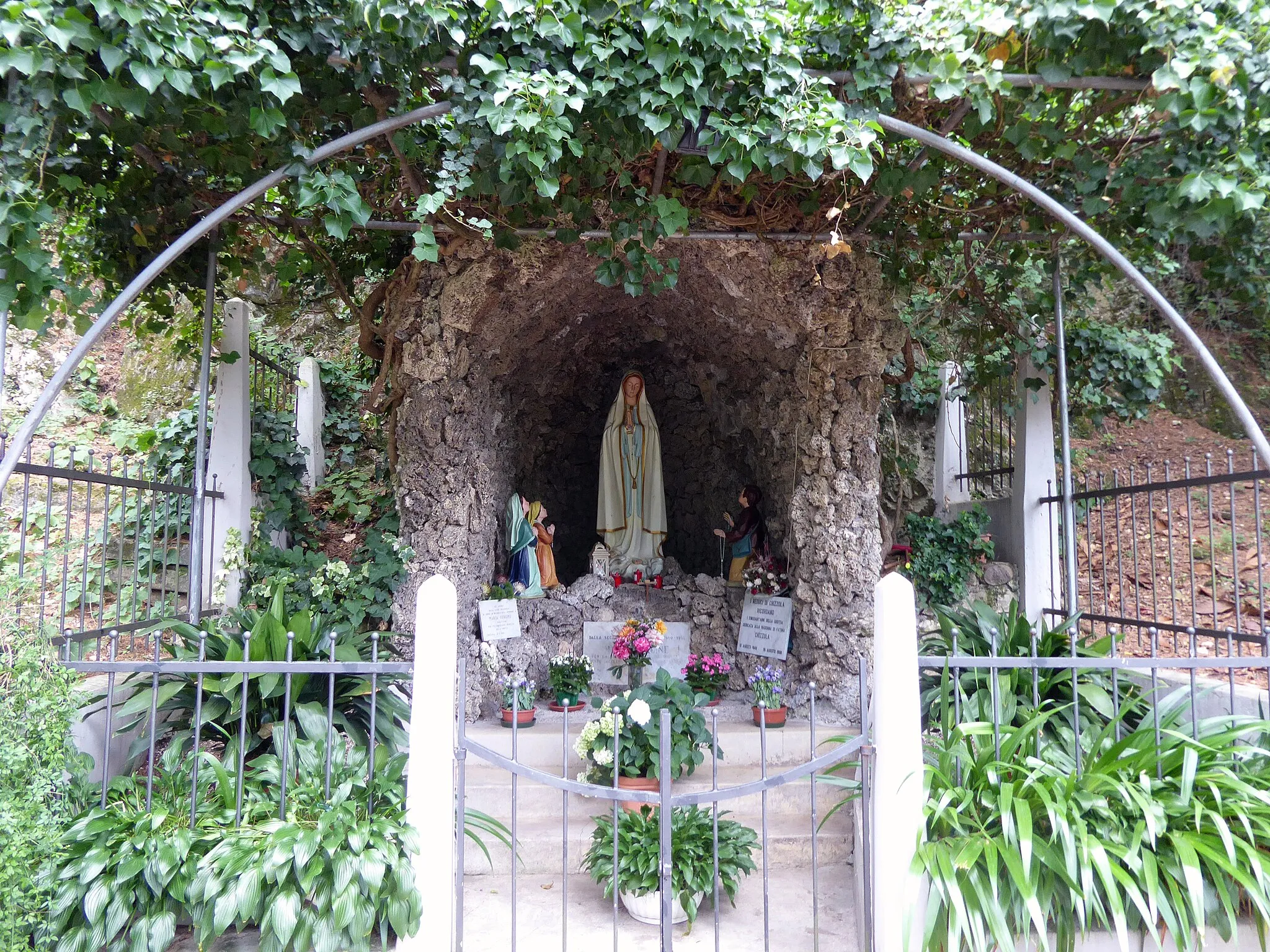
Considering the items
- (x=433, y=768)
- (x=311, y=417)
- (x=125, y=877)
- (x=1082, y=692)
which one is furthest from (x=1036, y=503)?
(x=311, y=417)

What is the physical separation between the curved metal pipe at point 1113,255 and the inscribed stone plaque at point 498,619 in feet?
12.7

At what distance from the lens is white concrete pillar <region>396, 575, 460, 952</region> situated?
297 cm

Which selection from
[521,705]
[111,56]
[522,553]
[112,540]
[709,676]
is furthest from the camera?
[522,553]

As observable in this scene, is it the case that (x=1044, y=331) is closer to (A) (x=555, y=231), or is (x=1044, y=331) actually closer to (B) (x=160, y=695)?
(A) (x=555, y=231)

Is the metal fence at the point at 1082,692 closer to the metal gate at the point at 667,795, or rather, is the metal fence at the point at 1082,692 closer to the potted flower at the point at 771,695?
the metal gate at the point at 667,795

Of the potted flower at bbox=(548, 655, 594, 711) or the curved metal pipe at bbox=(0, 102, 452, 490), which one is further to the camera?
the potted flower at bbox=(548, 655, 594, 711)

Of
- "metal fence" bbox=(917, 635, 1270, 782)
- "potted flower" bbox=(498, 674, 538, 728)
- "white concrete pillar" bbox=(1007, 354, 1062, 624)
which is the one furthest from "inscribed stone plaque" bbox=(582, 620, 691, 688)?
"white concrete pillar" bbox=(1007, 354, 1062, 624)

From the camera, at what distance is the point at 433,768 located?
301 centimetres

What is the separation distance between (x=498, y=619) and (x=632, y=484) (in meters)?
1.94

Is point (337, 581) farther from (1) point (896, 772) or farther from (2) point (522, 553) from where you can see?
(1) point (896, 772)

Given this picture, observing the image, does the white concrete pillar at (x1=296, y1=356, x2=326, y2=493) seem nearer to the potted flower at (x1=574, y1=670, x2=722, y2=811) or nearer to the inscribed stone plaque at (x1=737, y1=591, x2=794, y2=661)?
the inscribed stone plaque at (x1=737, y1=591, x2=794, y2=661)

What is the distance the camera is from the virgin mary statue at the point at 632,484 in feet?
23.7

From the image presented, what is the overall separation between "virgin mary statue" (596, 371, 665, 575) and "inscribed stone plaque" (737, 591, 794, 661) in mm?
1090

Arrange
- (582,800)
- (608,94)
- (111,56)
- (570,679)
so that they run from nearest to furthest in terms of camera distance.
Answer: (111,56) → (608,94) → (582,800) → (570,679)
